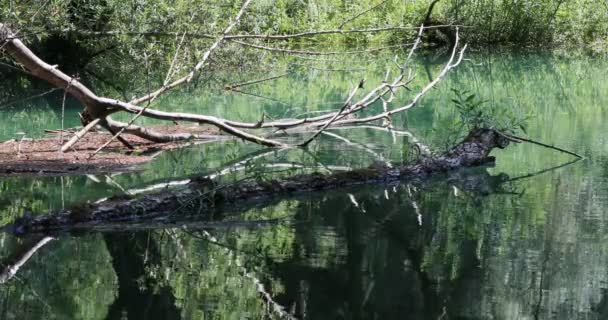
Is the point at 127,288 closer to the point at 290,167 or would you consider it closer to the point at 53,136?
the point at 290,167

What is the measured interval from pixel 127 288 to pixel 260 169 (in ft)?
11.9

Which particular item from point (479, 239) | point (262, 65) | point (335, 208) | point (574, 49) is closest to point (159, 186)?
point (335, 208)

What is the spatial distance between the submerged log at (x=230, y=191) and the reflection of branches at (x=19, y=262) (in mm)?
256

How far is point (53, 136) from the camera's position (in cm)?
1070

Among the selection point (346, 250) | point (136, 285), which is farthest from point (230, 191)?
point (136, 285)

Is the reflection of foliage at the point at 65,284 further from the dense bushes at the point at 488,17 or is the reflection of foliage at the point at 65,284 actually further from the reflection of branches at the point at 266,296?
the dense bushes at the point at 488,17

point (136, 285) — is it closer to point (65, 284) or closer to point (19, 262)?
point (65, 284)

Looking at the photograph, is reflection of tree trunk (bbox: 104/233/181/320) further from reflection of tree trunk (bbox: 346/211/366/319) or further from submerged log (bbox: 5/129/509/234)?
reflection of tree trunk (bbox: 346/211/366/319)

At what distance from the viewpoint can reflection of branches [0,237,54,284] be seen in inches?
206

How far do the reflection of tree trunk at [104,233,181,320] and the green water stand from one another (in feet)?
0.04

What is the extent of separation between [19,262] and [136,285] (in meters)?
0.85

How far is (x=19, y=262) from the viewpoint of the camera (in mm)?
5465

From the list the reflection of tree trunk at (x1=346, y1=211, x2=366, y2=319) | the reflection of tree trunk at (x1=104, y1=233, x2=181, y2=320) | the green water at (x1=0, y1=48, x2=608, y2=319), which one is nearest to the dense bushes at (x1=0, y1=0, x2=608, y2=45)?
the green water at (x1=0, y1=48, x2=608, y2=319)

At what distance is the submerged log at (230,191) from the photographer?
20.5ft
